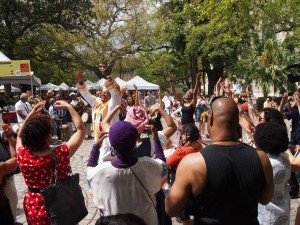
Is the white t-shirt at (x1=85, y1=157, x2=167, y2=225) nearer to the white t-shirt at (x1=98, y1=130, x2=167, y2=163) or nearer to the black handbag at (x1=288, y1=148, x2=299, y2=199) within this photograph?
the white t-shirt at (x1=98, y1=130, x2=167, y2=163)

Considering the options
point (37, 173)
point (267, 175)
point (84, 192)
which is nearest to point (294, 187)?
point (84, 192)

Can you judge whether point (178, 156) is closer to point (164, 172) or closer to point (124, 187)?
point (164, 172)

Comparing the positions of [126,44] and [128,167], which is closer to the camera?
[128,167]

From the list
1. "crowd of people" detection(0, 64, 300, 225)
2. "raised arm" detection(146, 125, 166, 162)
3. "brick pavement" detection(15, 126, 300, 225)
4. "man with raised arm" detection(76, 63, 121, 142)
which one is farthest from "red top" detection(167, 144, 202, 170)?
"raised arm" detection(146, 125, 166, 162)

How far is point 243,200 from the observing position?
233 cm

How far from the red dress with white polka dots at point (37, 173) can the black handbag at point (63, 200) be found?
1.9 inches

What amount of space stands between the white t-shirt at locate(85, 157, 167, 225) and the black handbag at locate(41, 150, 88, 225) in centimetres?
32

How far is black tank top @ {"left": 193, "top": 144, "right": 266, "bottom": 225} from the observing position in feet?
7.43

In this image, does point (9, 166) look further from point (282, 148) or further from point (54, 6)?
point (54, 6)

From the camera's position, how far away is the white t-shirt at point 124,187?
2.74 metres

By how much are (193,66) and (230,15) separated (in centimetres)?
1742

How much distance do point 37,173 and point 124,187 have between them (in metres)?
0.76

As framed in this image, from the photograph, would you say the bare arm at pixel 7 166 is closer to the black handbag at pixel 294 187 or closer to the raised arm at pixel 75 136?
the raised arm at pixel 75 136

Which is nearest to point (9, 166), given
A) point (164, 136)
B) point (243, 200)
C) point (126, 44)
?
point (164, 136)
